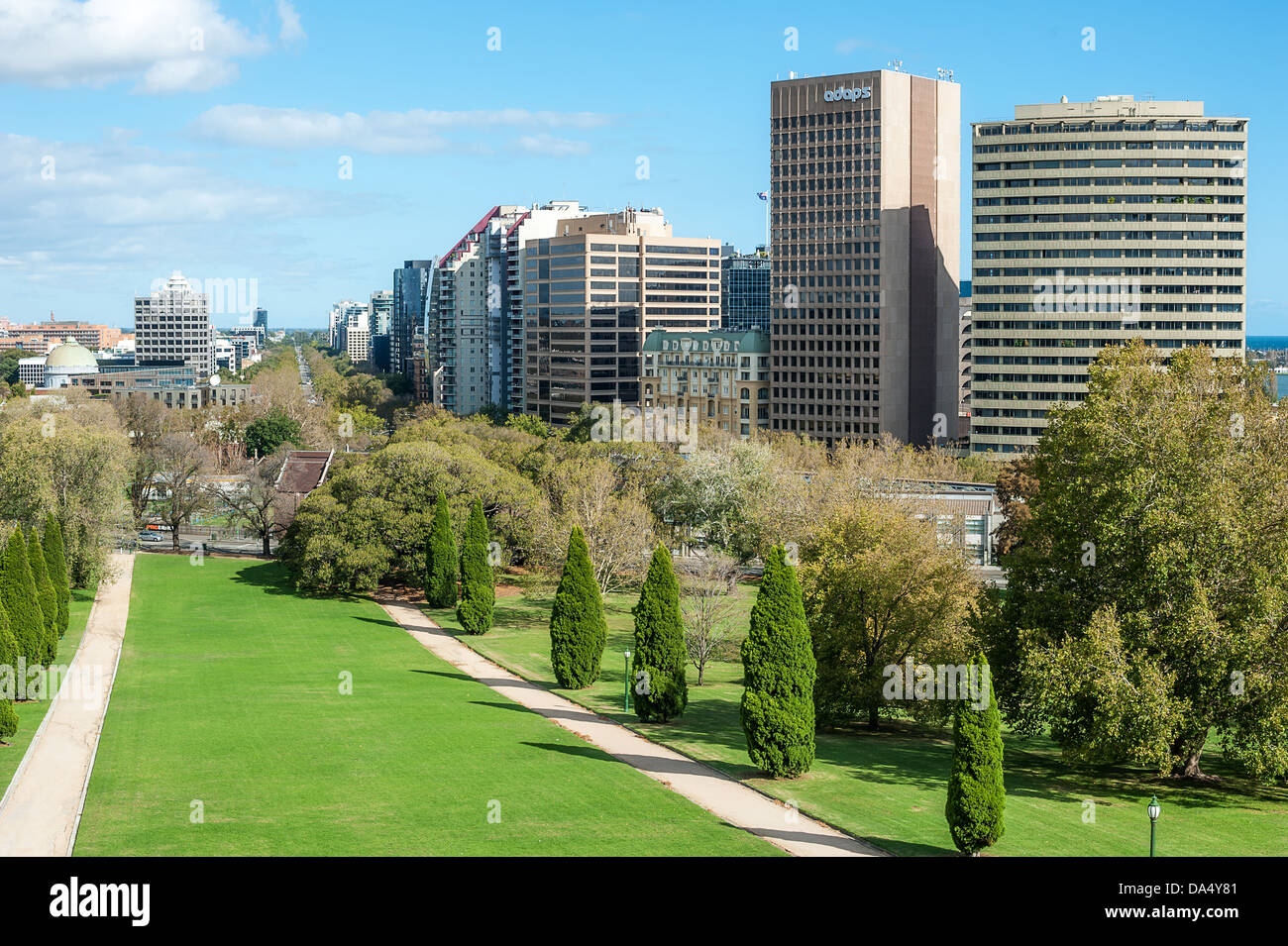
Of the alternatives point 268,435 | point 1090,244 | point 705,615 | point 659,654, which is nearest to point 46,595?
point 659,654

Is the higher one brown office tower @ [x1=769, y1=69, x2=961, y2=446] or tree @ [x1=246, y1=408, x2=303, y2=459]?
brown office tower @ [x1=769, y1=69, x2=961, y2=446]

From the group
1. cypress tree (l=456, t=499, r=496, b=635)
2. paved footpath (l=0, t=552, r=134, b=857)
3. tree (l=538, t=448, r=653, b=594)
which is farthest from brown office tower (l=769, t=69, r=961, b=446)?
paved footpath (l=0, t=552, r=134, b=857)

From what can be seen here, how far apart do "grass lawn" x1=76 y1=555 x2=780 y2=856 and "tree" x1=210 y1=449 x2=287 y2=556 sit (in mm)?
32376

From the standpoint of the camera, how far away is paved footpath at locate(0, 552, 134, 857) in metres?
32.3

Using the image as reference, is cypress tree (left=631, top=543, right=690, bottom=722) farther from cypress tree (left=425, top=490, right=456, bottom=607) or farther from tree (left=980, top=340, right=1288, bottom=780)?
cypress tree (left=425, top=490, right=456, bottom=607)

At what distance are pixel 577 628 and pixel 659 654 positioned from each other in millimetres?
8226

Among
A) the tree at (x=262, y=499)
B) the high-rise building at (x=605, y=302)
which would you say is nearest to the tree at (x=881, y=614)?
the tree at (x=262, y=499)

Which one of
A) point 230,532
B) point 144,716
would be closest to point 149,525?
point 230,532

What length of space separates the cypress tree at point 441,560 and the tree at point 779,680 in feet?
122

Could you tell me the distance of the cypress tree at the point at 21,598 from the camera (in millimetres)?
50719
